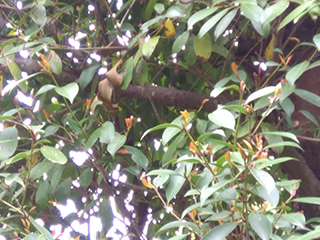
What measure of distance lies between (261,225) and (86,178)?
1.73ft

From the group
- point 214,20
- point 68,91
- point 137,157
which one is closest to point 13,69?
point 68,91

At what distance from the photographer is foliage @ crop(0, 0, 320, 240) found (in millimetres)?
612

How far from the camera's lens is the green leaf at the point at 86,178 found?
917 mm

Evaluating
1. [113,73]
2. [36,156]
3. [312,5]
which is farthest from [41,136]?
[312,5]

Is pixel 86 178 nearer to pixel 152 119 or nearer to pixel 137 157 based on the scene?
pixel 137 157

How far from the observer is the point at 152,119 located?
3.65 feet

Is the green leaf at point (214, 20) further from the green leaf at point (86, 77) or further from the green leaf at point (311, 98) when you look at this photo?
the green leaf at point (86, 77)

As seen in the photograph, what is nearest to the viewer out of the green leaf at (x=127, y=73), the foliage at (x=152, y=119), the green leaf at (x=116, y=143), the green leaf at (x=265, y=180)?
the green leaf at (x=265, y=180)

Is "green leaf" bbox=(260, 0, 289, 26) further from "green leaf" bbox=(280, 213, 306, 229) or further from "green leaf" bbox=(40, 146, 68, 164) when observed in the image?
"green leaf" bbox=(40, 146, 68, 164)

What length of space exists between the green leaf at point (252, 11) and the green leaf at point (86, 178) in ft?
1.72

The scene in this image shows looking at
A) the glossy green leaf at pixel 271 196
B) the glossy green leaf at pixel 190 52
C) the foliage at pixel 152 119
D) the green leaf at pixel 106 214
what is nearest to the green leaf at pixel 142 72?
the foliage at pixel 152 119

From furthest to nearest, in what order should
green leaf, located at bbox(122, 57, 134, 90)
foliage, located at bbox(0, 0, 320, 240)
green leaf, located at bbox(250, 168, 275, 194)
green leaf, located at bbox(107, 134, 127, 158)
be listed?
1. green leaf, located at bbox(122, 57, 134, 90)
2. green leaf, located at bbox(107, 134, 127, 158)
3. foliage, located at bbox(0, 0, 320, 240)
4. green leaf, located at bbox(250, 168, 275, 194)

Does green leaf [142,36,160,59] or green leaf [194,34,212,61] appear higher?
green leaf [142,36,160,59]

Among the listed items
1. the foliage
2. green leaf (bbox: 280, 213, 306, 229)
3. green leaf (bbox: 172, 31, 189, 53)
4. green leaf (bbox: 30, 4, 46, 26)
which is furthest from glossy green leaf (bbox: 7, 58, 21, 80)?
green leaf (bbox: 280, 213, 306, 229)
